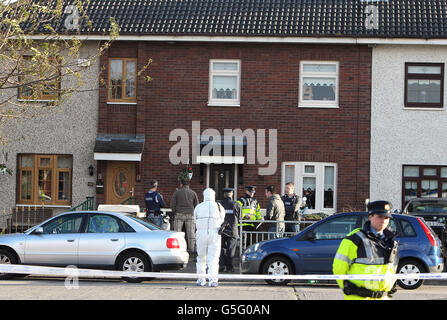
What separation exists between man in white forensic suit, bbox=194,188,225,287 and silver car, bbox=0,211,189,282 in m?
1.00

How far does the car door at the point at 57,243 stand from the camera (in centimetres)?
1502

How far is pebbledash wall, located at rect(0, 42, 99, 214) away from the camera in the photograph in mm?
23953

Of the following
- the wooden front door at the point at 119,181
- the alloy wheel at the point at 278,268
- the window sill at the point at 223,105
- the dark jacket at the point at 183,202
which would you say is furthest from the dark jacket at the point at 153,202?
the window sill at the point at 223,105

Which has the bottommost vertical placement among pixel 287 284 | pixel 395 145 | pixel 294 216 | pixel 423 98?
pixel 287 284

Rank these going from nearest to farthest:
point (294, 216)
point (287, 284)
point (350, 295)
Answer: point (350, 295) < point (287, 284) < point (294, 216)

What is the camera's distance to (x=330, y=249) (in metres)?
14.4

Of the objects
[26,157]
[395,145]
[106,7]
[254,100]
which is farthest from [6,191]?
[395,145]

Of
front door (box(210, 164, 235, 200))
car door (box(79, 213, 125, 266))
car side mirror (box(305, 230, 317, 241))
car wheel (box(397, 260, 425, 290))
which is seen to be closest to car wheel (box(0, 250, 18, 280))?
Result: car door (box(79, 213, 125, 266))

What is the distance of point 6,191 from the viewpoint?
24.2 meters

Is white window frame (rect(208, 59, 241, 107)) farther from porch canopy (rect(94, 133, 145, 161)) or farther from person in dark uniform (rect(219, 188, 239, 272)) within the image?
person in dark uniform (rect(219, 188, 239, 272))

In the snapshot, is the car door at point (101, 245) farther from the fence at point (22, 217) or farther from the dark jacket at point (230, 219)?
the fence at point (22, 217)

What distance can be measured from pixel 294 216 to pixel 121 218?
4.44m

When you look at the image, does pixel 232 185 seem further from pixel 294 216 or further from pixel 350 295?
pixel 350 295

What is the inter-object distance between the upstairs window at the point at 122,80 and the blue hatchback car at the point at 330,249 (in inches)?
414
